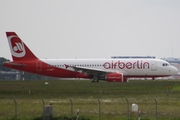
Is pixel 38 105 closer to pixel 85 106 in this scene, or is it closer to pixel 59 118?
pixel 85 106

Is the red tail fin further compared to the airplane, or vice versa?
the red tail fin

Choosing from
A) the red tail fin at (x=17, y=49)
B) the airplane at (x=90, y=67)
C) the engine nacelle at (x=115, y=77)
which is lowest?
the engine nacelle at (x=115, y=77)

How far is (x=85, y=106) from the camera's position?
37.9 metres

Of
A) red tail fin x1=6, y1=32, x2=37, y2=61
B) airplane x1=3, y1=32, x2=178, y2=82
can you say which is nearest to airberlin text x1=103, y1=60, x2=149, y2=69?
airplane x1=3, y1=32, x2=178, y2=82

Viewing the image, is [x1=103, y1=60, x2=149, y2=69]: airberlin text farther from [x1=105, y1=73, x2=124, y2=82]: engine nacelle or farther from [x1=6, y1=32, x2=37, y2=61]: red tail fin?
[x1=6, y1=32, x2=37, y2=61]: red tail fin

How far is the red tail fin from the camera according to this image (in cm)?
8300

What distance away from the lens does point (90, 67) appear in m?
82.7

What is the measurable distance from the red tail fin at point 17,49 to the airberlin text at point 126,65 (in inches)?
477

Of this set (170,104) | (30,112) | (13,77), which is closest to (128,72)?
(170,104)

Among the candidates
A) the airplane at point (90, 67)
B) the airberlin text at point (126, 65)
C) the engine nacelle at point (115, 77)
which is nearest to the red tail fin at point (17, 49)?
the airplane at point (90, 67)

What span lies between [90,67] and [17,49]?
38.4 ft

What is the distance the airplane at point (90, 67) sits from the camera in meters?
79.9

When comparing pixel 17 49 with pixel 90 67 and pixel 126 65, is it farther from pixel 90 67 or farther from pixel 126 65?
pixel 126 65

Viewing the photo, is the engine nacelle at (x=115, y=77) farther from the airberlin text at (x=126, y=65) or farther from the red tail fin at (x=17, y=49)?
the red tail fin at (x=17, y=49)
